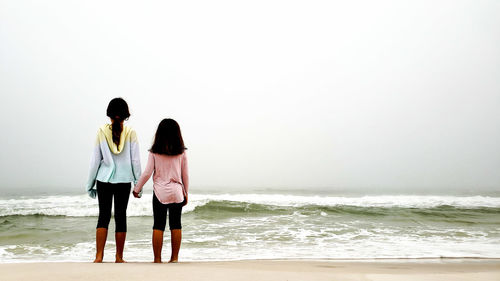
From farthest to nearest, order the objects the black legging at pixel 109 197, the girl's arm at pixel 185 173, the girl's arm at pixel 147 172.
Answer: the girl's arm at pixel 185 173
the girl's arm at pixel 147 172
the black legging at pixel 109 197

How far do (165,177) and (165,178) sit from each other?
0.01 metres

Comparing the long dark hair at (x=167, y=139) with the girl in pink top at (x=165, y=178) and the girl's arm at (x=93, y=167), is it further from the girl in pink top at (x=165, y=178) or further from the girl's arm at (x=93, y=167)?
the girl's arm at (x=93, y=167)

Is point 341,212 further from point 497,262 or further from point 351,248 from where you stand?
point 497,262

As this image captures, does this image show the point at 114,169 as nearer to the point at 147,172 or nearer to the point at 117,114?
the point at 147,172

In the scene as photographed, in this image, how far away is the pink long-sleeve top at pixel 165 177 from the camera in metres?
3.95

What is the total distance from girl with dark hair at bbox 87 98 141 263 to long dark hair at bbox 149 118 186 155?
10.7 inches

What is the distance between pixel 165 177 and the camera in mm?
3986

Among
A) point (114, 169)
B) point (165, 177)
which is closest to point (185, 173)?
point (165, 177)

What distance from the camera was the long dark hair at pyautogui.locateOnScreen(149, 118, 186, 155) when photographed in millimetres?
3936

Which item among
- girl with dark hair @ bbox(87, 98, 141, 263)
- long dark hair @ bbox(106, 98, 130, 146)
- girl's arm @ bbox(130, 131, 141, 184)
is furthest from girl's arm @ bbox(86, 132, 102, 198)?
girl's arm @ bbox(130, 131, 141, 184)

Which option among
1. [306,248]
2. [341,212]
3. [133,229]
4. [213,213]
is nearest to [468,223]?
[341,212]

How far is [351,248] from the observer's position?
6.32 metres

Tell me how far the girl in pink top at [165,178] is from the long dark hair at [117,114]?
1.31ft

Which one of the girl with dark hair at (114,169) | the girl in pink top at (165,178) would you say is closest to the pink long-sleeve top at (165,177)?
the girl in pink top at (165,178)
